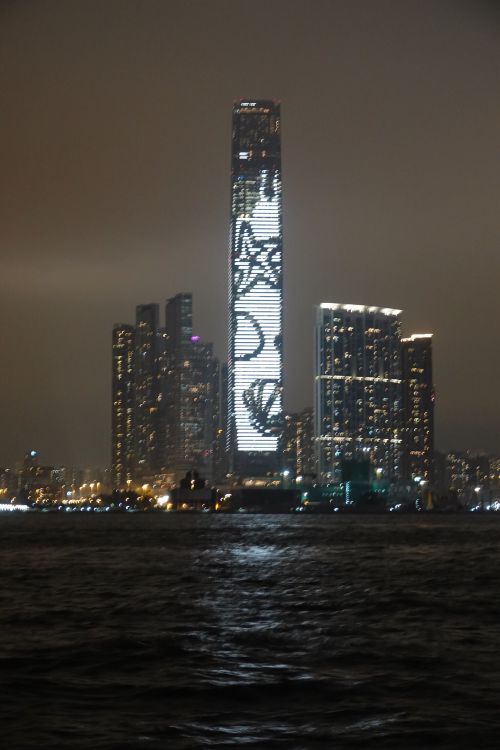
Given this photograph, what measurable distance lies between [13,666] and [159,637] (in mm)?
5617

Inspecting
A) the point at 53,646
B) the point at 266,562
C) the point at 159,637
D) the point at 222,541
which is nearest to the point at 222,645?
the point at 159,637

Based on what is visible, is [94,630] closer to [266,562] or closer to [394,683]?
[394,683]

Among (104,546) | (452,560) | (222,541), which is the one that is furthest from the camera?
(222,541)

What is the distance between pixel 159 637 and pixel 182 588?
15.7 m

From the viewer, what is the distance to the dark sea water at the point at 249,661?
1698 cm

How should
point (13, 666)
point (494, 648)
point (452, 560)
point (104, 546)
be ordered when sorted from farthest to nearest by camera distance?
point (104, 546) < point (452, 560) < point (494, 648) < point (13, 666)

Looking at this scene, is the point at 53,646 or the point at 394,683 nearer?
the point at 394,683

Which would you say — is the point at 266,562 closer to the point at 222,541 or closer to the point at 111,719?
the point at 222,541

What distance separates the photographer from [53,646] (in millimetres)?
25797

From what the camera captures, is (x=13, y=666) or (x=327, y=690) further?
(x=13, y=666)

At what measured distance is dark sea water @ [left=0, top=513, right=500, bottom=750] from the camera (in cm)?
1698

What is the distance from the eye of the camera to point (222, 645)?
26.9 m

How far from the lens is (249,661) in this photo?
24094 millimetres

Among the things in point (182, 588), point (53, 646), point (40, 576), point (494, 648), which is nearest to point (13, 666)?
point (53, 646)
